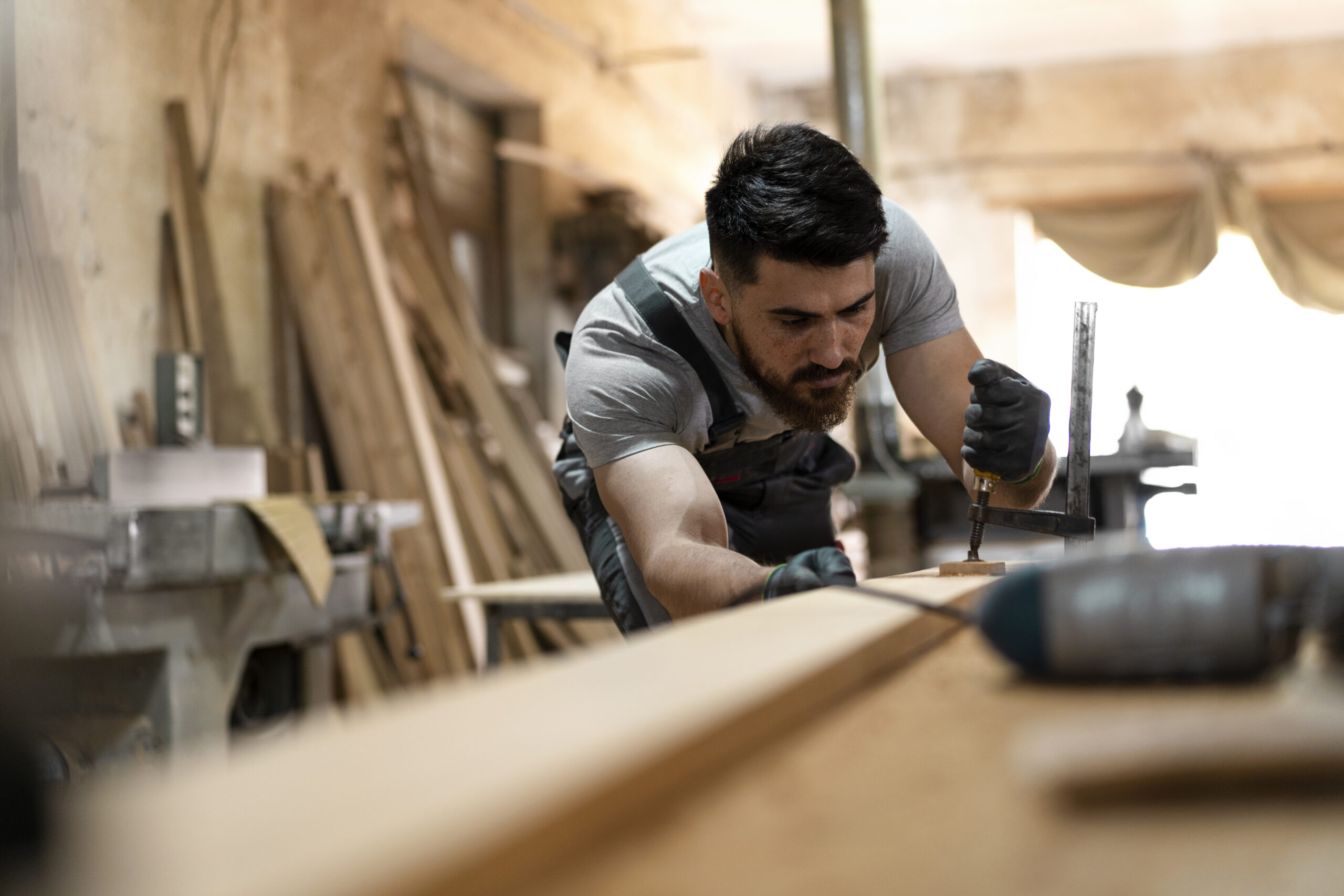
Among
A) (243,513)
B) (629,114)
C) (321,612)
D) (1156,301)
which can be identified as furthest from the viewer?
(1156,301)

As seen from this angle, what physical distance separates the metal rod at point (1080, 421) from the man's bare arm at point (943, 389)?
30 cm

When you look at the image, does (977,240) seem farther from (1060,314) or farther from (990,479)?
(990,479)

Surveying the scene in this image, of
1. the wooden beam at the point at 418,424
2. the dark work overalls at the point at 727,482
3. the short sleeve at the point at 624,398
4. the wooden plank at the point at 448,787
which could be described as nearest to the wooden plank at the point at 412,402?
the wooden beam at the point at 418,424

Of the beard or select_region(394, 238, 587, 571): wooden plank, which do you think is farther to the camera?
select_region(394, 238, 587, 571): wooden plank

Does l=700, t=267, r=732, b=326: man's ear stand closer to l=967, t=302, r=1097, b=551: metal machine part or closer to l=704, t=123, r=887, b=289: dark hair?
l=704, t=123, r=887, b=289: dark hair

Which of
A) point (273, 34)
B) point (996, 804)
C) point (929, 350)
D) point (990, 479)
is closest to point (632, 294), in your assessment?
point (929, 350)

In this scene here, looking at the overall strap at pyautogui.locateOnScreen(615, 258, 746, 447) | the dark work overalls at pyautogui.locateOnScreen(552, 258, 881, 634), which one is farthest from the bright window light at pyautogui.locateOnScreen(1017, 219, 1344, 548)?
the overall strap at pyautogui.locateOnScreen(615, 258, 746, 447)

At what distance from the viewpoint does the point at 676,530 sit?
178 cm

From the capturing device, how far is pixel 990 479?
1729mm

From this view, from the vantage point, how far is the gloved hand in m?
1.24

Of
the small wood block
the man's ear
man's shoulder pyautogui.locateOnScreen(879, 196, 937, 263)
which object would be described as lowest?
the small wood block

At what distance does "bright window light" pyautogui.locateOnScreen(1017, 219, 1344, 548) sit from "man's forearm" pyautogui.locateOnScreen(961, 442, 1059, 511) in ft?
22.2

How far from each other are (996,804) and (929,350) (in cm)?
174

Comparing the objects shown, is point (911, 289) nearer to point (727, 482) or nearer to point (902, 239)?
point (902, 239)
